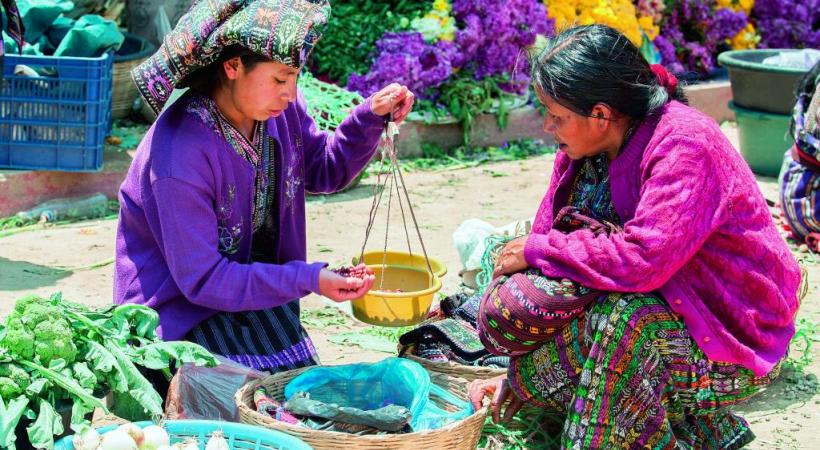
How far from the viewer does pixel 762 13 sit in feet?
28.6

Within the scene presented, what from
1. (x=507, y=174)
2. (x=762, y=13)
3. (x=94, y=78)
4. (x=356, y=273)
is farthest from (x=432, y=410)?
(x=762, y=13)

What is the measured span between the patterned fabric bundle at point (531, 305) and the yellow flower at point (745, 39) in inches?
237

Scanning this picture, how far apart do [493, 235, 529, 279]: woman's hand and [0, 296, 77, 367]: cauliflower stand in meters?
1.14

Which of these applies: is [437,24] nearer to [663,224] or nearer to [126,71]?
[126,71]

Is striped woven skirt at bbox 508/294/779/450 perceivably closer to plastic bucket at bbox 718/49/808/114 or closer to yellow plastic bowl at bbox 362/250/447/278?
yellow plastic bowl at bbox 362/250/447/278

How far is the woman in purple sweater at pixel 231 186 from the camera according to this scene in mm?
2725

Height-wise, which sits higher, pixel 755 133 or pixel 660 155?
pixel 660 155

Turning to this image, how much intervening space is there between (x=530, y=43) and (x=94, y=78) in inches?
121

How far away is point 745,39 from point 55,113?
5517 millimetres

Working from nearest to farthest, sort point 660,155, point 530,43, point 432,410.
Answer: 1. point 660,155
2. point 432,410
3. point 530,43

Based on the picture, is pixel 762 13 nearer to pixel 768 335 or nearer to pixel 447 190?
pixel 447 190

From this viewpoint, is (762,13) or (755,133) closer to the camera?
(755,133)

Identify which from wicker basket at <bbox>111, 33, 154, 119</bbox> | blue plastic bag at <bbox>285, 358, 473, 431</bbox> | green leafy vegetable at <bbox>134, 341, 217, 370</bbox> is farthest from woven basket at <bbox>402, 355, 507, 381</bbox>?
wicker basket at <bbox>111, 33, 154, 119</bbox>

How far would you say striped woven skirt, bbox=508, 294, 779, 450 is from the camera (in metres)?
2.68
